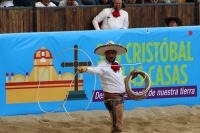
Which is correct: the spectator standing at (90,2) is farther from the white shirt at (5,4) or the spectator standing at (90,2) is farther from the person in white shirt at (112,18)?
the white shirt at (5,4)

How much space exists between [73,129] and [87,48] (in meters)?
1.92

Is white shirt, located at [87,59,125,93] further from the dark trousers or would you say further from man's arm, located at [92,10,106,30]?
man's arm, located at [92,10,106,30]

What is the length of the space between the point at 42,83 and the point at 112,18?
2.42 meters

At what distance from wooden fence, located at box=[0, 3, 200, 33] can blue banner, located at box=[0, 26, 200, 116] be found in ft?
3.36

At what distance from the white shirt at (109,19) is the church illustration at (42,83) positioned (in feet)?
4.88

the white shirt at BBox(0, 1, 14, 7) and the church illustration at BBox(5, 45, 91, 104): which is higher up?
the white shirt at BBox(0, 1, 14, 7)

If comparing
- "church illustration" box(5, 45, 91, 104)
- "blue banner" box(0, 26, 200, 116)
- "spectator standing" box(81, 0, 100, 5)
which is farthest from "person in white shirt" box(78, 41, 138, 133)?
"spectator standing" box(81, 0, 100, 5)

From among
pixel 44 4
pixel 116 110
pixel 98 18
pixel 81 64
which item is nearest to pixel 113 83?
pixel 116 110

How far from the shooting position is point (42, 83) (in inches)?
482

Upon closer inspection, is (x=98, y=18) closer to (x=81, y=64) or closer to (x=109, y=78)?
(x=81, y=64)

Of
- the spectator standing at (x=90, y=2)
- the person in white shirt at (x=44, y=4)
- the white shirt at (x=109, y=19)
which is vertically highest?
the spectator standing at (x=90, y=2)

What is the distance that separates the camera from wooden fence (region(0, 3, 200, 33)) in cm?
1309

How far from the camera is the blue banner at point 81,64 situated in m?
12.1

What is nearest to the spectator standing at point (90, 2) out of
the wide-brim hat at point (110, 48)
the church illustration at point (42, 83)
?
the church illustration at point (42, 83)
